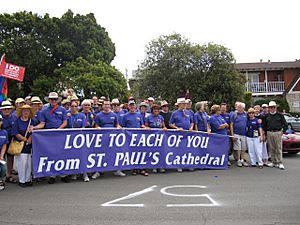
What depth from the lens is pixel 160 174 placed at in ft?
27.2

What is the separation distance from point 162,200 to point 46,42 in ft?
86.6

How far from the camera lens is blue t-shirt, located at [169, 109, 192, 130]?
8727 mm

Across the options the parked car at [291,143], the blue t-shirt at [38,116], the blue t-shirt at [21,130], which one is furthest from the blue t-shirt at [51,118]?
the parked car at [291,143]

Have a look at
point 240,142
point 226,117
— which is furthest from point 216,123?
point 240,142

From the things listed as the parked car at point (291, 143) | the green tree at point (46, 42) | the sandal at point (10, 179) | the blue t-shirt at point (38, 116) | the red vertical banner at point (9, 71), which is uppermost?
the green tree at point (46, 42)

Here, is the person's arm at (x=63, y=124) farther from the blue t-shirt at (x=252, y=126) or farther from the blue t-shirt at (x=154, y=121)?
the blue t-shirt at (x=252, y=126)

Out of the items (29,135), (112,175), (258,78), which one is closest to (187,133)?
(112,175)

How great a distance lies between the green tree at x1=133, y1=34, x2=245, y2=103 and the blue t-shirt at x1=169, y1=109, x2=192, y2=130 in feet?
43.9

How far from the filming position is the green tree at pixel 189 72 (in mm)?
22203

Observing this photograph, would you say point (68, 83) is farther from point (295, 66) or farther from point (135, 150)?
point (295, 66)

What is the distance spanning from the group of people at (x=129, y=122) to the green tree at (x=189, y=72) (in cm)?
1157

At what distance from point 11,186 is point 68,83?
1702cm

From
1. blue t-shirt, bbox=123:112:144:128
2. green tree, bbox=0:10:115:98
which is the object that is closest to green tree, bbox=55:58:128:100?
green tree, bbox=0:10:115:98

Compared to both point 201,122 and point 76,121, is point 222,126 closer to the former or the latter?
point 201,122
